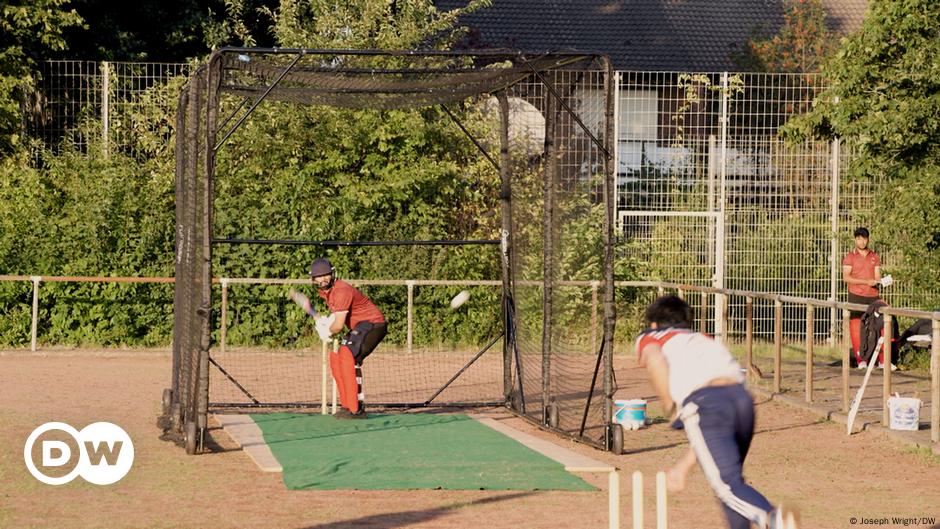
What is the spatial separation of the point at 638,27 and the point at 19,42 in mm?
19818

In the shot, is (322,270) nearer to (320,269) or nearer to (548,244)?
(320,269)

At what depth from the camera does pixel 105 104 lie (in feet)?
81.3

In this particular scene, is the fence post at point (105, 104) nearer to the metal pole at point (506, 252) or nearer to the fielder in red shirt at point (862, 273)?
the metal pole at point (506, 252)

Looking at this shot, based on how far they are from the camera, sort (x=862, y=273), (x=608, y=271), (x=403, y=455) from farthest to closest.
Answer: (x=862, y=273) → (x=608, y=271) → (x=403, y=455)

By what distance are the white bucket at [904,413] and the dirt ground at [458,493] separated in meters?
0.26

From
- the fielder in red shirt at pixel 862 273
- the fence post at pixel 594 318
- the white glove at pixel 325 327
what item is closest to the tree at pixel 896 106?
the fielder in red shirt at pixel 862 273

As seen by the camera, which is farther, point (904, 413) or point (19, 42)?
point (19, 42)

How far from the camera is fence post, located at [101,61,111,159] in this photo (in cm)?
2467

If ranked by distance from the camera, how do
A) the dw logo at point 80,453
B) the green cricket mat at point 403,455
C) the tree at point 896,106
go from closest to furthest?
the green cricket mat at point 403,455
the dw logo at point 80,453
the tree at point 896,106

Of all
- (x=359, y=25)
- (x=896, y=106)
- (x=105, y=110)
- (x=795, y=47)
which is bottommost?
(x=896, y=106)

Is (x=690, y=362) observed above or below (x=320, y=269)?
below

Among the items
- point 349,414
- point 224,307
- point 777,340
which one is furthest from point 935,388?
point 224,307

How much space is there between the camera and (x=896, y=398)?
46.3 ft

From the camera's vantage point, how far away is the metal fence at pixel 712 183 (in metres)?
24.2
